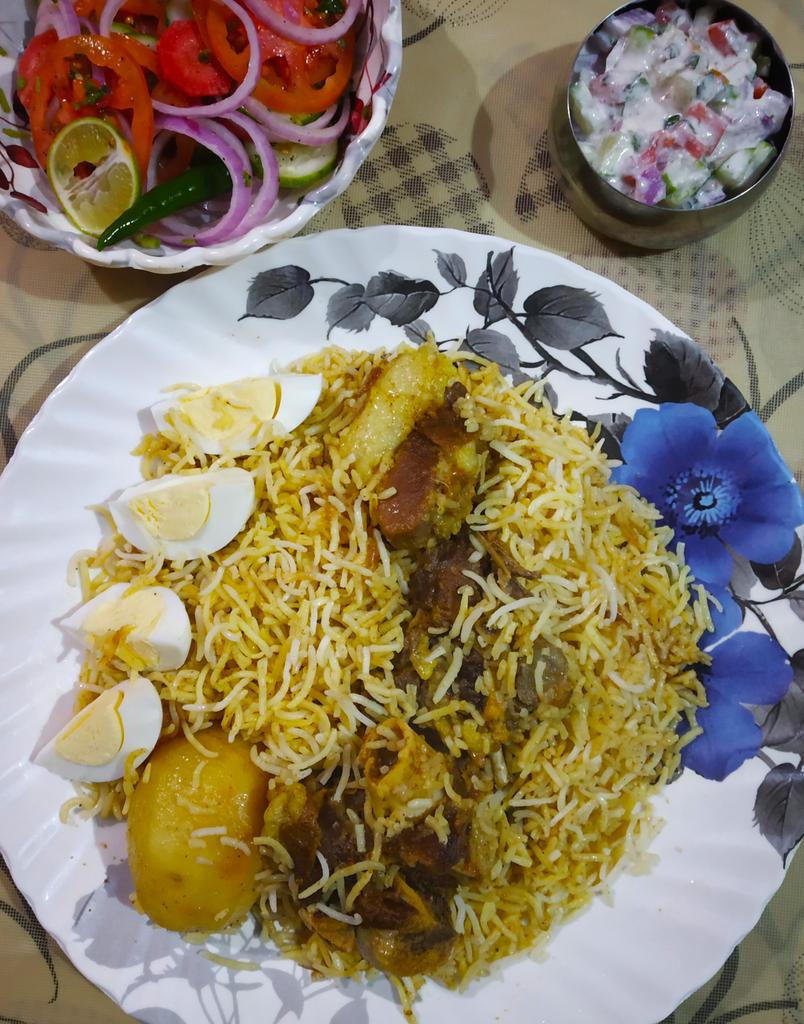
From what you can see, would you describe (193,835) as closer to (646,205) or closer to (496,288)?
(496,288)

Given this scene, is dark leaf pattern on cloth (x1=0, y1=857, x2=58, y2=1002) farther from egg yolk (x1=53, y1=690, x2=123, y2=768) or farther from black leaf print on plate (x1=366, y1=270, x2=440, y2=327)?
black leaf print on plate (x1=366, y1=270, x2=440, y2=327)

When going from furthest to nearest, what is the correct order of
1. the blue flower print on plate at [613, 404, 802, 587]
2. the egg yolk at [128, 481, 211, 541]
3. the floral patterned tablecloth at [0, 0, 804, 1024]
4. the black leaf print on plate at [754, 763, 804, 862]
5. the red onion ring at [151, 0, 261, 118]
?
the floral patterned tablecloth at [0, 0, 804, 1024] → the blue flower print on plate at [613, 404, 802, 587] → the black leaf print on plate at [754, 763, 804, 862] → the egg yolk at [128, 481, 211, 541] → the red onion ring at [151, 0, 261, 118]

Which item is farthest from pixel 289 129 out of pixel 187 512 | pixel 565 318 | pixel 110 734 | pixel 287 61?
pixel 110 734

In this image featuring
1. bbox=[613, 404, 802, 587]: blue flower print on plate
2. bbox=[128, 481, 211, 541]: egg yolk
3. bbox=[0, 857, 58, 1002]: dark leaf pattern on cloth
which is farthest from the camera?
bbox=[0, 857, 58, 1002]: dark leaf pattern on cloth

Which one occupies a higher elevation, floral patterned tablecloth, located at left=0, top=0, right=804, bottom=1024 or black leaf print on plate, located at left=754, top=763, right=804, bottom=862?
floral patterned tablecloth, located at left=0, top=0, right=804, bottom=1024

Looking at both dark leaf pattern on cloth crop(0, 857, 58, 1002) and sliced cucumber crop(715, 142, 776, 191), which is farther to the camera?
dark leaf pattern on cloth crop(0, 857, 58, 1002)

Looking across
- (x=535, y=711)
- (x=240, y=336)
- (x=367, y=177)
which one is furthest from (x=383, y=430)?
(x=367, y=177)

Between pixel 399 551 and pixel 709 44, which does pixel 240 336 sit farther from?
pixel 709 44

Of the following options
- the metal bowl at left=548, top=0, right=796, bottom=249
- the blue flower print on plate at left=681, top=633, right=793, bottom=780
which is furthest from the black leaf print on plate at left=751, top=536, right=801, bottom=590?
the metal bowl at left=548, top=0, right=796, bottom=249
